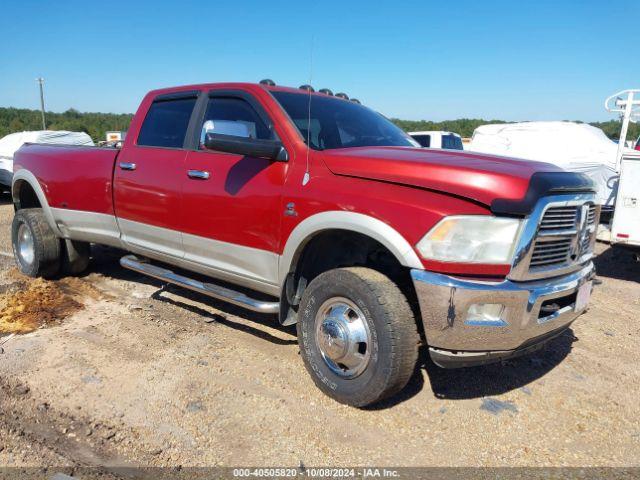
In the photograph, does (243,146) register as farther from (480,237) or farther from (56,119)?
(56,119)

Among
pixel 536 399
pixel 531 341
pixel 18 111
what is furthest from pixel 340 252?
pixel 18 111

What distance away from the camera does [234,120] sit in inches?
153

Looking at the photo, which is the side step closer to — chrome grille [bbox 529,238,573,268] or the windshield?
the windshield

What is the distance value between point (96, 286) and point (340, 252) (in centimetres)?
330

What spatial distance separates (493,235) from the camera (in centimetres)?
A: 259

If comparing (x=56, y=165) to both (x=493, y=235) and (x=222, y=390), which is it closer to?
(x=222, y=390)

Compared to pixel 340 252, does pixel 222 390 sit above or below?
below

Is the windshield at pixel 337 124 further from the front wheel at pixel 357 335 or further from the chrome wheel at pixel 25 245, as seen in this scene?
the chrome wheel at pixel 25 245

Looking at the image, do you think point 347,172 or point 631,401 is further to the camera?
point 631,401

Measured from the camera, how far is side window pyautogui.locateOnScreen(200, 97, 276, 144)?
12.2 ft

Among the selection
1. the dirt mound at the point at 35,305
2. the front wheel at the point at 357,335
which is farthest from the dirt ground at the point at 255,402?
the front wheel at the point at 357,335

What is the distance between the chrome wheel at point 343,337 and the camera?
9.77 feet

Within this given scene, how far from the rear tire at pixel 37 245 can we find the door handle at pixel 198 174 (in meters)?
2.45

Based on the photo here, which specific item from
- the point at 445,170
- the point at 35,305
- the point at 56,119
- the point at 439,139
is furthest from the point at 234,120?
the point at 56,119
